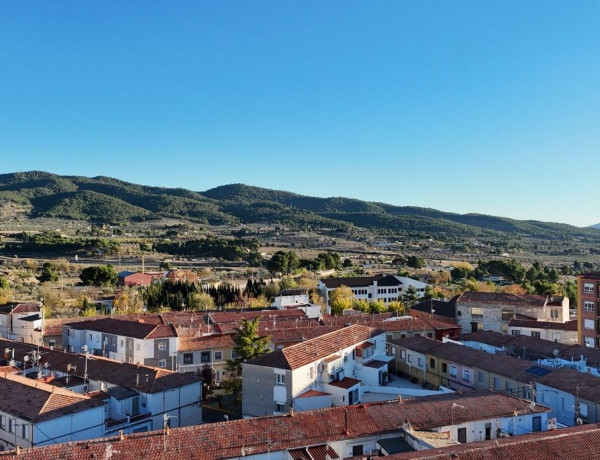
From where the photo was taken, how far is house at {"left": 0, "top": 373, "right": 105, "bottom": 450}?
20.0m

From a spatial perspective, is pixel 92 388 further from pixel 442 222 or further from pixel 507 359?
pixel 442 222

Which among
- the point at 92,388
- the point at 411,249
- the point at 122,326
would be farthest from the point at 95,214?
the point at 92,388

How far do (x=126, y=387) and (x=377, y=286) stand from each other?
49.7 metres

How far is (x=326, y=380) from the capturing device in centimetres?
2728

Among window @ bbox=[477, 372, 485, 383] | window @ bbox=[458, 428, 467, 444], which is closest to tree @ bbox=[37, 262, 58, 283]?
window @ bbox=[477, 372, 485, 383]

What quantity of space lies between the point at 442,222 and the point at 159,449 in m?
176

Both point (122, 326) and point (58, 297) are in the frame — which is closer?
point (122, 326)

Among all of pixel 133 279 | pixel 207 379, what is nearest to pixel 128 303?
pixel 133 279

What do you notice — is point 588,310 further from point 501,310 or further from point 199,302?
point 199,302

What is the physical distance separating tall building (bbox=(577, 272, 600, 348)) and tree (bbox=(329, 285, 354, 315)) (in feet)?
80.0

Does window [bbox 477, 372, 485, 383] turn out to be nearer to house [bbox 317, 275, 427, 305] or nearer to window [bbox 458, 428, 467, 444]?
window [bbox 458, 428, 467, 444]

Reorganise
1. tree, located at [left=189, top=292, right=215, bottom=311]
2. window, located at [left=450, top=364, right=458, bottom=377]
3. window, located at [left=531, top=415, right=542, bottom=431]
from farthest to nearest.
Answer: tree, located at [left=189, top=292, right=215, bottom=311] < window, located at [left=450, top=364, right=458, bottom=377] < window, located at [left=531, top=415, right=542, bottom=431]

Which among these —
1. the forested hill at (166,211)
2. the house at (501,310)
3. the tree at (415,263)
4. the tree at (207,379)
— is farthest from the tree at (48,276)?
the forested hill at (166,211)

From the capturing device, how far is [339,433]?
19047mm
